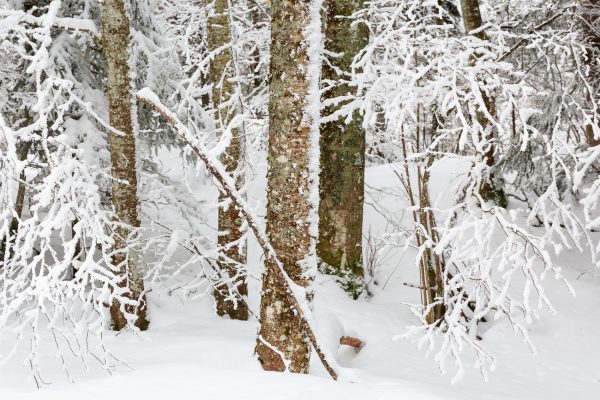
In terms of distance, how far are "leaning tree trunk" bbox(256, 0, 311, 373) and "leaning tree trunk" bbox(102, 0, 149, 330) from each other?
2343 mm

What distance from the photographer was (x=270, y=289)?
3.64m

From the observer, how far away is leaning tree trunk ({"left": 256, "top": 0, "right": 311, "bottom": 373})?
3.48 metres

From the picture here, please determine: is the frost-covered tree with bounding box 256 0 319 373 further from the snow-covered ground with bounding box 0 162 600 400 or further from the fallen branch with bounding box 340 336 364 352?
the fallen branch with bounding box 340 336 364 352

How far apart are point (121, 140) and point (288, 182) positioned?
9.56ft

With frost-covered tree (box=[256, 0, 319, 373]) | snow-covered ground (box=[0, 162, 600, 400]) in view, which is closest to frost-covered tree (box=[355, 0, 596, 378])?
snow-covered ground (box=[0, 162, 600, 400])

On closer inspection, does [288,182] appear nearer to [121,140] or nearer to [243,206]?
[243,206]

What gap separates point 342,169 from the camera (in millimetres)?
7457

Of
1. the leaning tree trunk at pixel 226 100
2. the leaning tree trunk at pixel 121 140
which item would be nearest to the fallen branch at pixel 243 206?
the leaning tree trunk at pixel 121 140

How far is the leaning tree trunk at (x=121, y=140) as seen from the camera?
18.3ft

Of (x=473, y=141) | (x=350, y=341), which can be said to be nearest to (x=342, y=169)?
(x=350, y=341)

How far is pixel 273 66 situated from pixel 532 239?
9.21ft

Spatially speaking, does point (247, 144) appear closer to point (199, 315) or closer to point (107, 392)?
point (199, 315)

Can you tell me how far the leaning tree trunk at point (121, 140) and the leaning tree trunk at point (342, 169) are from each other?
264 cm

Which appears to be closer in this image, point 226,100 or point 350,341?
point 350,341
